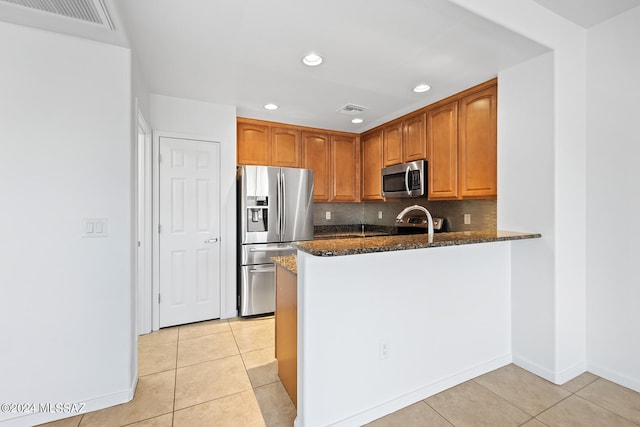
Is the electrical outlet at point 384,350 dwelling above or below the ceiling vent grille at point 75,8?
below

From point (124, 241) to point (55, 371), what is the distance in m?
0.83

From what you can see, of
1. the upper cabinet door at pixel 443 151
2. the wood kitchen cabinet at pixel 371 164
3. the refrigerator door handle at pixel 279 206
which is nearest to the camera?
the upper cabinet door at pixel 443 151

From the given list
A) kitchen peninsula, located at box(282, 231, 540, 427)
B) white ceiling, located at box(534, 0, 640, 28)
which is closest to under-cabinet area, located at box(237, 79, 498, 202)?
white ceiling, located at box(534, 0, 640, 28)

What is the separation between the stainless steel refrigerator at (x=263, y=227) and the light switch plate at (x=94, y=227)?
5.09ft

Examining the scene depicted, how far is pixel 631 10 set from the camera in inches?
76.9

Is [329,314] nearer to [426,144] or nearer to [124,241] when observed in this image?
[124,241]

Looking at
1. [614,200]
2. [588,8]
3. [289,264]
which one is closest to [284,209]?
[289,264]

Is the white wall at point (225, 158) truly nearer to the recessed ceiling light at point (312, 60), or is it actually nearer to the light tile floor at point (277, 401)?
the light tile floor at point (277, 401)

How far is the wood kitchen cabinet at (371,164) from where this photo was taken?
4105mm

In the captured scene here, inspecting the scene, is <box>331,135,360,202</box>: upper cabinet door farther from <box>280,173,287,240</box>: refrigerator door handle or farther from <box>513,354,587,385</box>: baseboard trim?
<box>513,354,587,385</box>: baseboard trim

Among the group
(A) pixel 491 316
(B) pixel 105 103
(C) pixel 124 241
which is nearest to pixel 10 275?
(C) pixel 124 241

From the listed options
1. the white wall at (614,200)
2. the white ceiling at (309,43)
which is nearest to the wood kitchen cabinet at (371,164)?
the white ceiling at (309,43)

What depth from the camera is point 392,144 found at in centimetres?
385

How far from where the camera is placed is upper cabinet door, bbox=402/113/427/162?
11.1 ft
